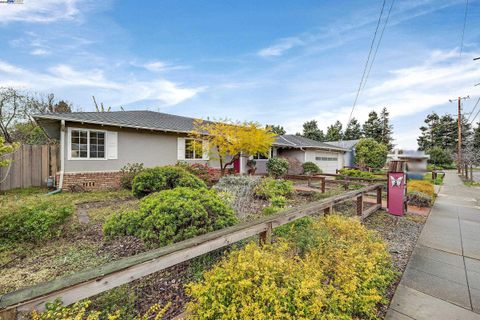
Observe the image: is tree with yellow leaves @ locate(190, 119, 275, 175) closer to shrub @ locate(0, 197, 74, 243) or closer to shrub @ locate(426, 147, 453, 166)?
shrub @ locate(0, 197, 74, 243)

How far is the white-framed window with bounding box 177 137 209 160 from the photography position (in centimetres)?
1123

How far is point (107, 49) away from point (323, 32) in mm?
9538

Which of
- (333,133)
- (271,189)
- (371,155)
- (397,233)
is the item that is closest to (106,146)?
(271,189)

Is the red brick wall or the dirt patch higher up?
the red brick wall

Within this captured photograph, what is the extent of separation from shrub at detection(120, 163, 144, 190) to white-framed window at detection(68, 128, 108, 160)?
3.29 feet

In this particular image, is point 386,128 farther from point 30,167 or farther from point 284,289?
point 30,167

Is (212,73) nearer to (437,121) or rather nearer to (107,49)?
(107,49)

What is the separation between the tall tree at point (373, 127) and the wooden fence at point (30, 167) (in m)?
49.2

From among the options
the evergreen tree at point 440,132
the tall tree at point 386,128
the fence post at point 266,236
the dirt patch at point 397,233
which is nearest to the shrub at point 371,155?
the dirt patch at point 397,233

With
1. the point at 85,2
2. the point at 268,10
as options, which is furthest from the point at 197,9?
the point at 85,2

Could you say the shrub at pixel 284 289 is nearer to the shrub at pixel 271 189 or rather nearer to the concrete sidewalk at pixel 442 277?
the concrete sidewalk at pixel 442 277

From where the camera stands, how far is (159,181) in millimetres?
5883

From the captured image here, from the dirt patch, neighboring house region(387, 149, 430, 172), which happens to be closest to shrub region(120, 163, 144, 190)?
the dirt patch

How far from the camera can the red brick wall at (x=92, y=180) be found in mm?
8312
